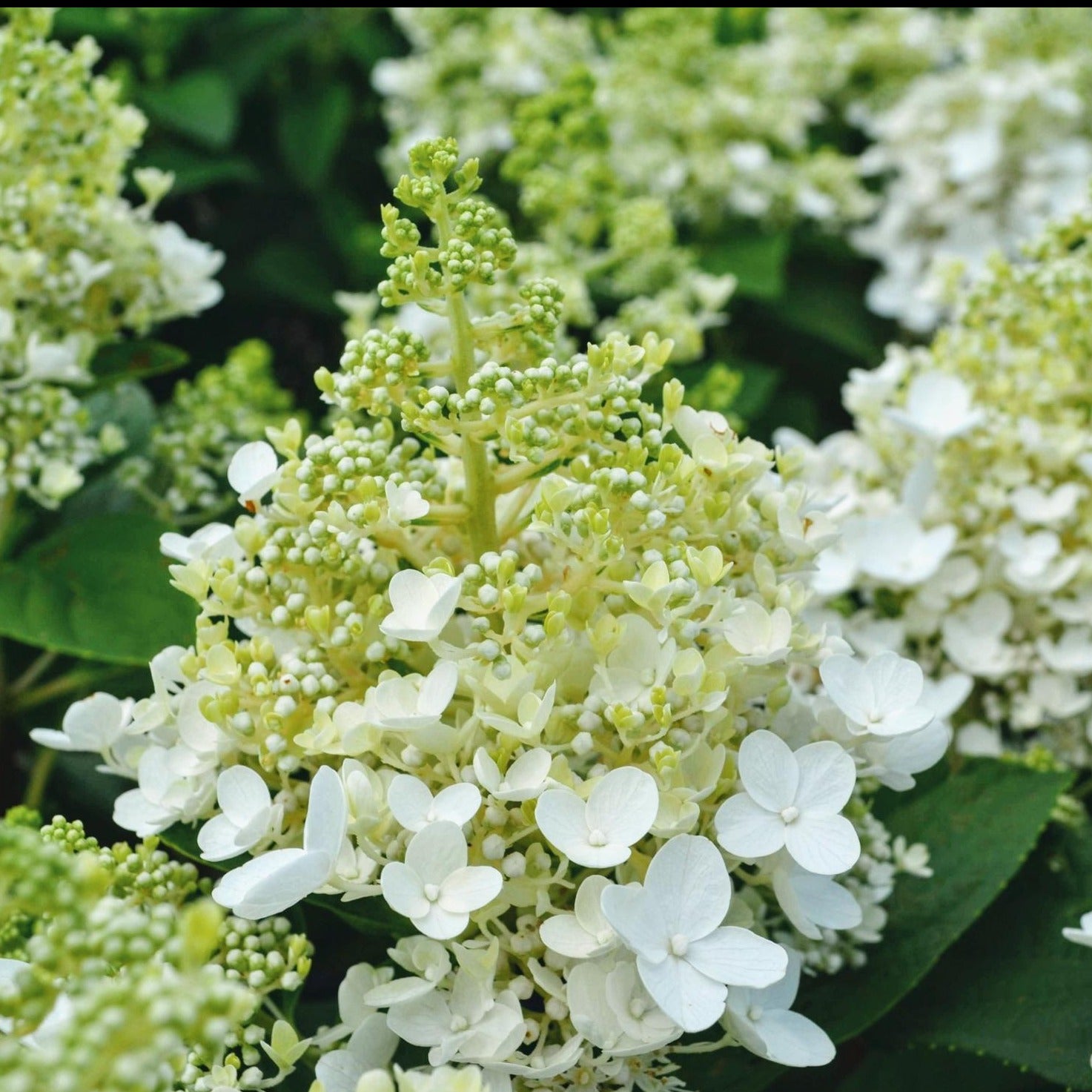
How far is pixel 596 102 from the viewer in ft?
5.39

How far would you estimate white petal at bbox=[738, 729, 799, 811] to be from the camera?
0.64 metres

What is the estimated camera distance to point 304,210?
73.8 inches

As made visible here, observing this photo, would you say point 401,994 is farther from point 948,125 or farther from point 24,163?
point 948,125

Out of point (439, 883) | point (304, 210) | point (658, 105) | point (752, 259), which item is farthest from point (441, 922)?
point (304, 210)

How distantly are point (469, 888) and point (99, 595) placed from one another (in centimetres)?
55

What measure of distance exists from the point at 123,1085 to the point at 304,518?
0.34m

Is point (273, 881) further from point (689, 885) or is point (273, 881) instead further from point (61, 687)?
point (61, 687)

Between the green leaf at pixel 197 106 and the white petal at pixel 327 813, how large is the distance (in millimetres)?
1172

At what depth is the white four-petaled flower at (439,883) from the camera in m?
0.60

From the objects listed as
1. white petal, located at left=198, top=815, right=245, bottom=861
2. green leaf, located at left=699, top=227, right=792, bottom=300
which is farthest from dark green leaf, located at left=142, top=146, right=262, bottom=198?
white petal, located at left=198, top=815, right=245, bottom=861

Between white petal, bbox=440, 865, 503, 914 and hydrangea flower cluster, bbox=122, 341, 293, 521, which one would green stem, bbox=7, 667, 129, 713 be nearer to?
hydrangea flower cluster, bbox=122, 341, 293, 521

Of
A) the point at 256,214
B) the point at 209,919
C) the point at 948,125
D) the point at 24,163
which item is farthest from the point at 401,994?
the point at 948,125

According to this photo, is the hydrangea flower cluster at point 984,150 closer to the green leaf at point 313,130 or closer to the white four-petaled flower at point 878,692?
the green leaf at point 313,130

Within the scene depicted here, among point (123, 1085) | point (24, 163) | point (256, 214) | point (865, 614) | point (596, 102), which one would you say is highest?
point (596, 102)
